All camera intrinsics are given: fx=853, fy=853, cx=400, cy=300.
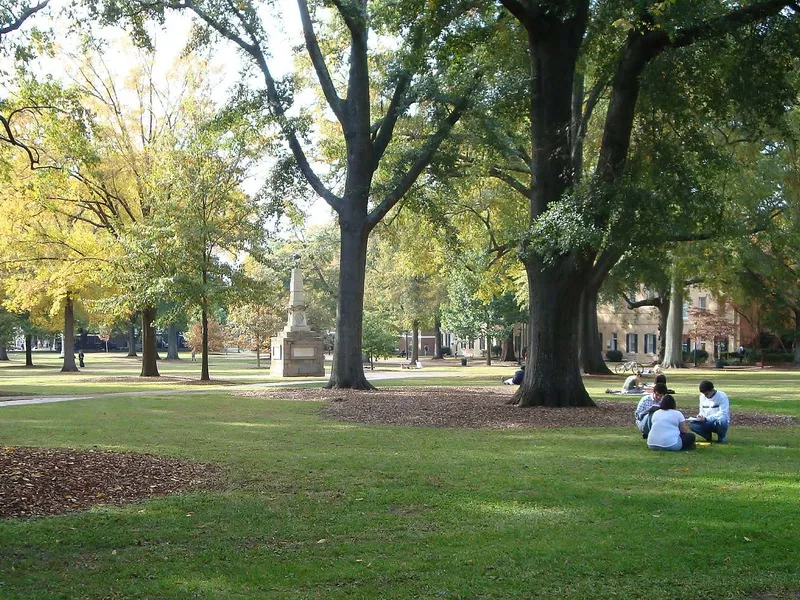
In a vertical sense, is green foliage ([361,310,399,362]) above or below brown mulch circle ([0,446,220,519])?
above

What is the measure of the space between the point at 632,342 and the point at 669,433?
68423 millimetres

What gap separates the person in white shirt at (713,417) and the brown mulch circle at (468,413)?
2.83 meters

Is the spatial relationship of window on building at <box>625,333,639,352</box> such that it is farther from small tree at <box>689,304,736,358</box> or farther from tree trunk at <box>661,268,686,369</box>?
tree trunk at <box>661,268,686,369</box>

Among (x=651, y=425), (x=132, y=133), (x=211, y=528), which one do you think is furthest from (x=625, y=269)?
(x=211, y=528)

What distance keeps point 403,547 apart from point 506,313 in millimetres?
56426

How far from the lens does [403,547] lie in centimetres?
649

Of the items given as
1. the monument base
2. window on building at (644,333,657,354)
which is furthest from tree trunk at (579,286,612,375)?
window on building at (644,333,657,354)

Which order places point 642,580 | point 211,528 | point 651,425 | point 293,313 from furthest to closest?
point 293,313
point 651,425
point 211,528
point 642,580

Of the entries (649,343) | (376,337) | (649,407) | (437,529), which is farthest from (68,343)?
(649,343)

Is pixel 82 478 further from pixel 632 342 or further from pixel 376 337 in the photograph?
pixel 632 342

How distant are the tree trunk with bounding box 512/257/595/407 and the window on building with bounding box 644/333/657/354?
199 feet

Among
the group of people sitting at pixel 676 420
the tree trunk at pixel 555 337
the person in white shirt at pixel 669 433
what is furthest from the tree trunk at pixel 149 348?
the person in white shirt at pixel 669 433

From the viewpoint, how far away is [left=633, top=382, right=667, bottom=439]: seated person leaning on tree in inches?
504

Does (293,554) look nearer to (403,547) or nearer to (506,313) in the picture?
(403,547)
